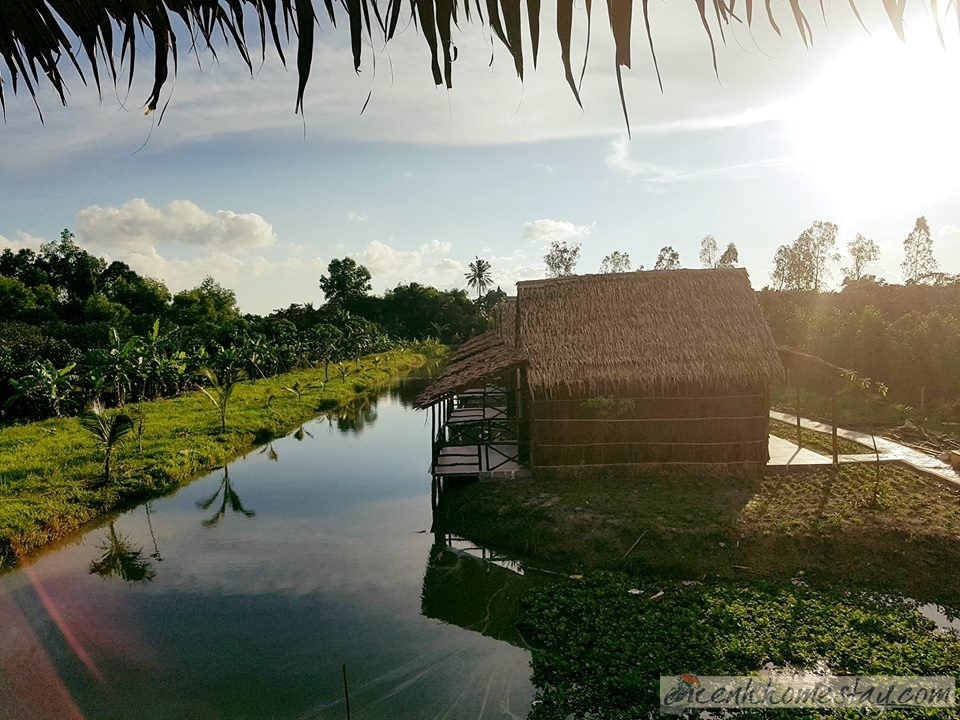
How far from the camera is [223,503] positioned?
12.6 m

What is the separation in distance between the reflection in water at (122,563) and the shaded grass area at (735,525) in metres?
4.91

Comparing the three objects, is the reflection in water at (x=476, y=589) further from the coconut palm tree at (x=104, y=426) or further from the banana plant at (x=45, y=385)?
the banana plant at (x=45, y=385)

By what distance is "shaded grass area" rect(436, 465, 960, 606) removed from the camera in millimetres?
8156

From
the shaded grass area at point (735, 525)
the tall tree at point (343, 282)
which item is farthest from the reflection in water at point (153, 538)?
the tall tree at point (343, 282)

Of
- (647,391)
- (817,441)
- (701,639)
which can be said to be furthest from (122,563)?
(817,441)

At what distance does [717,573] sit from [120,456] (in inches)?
545

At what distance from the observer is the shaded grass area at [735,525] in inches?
321

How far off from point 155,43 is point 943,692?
7.73 metres

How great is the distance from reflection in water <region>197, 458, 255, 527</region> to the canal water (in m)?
0.06

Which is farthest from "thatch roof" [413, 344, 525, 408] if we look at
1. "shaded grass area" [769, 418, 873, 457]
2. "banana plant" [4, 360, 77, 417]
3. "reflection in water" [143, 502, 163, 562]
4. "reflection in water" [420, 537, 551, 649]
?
"banana plant" [4, 360, 77, 417]

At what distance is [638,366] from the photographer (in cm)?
1184

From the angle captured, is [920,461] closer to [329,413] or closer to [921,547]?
[921,547]

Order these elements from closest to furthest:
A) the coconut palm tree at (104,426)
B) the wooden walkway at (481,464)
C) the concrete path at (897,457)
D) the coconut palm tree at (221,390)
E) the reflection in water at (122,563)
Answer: the reflection in water at (122,563) → the concrete path at (897,457) → the coconut palm tree at (104,426) → the wooden walkway at (481,464) → the coconut palm tree at (221,390)

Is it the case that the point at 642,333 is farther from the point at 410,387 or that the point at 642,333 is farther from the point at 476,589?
the point at 410,387
